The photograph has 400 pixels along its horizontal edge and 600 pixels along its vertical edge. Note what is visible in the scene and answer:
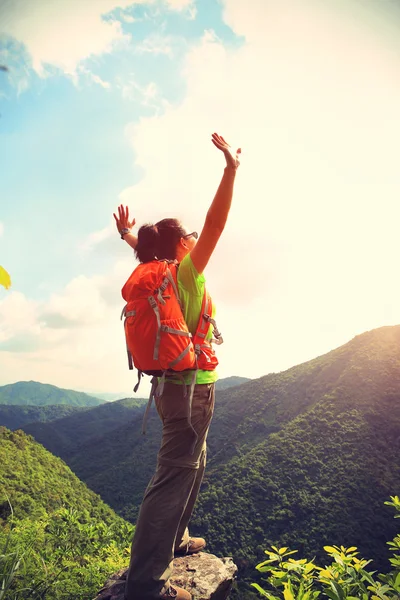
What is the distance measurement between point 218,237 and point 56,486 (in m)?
47.6

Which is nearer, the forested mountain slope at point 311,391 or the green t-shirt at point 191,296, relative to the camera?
the green t-shirt at point 191,296

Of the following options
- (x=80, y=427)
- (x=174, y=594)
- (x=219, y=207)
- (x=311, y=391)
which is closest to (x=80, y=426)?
(x=80, y=427)

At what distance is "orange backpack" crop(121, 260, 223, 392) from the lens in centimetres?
203

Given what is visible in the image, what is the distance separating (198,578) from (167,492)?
0.99 meters

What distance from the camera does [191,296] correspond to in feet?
7.42

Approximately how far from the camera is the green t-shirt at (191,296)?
215 centimetres

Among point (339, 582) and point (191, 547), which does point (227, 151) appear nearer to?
point (339, 582)

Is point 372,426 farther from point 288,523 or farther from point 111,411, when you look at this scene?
point 111,411

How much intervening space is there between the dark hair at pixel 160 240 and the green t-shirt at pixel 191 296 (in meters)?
0.31

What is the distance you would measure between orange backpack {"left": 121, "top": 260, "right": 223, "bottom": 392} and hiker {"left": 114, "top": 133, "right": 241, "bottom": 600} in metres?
0.09

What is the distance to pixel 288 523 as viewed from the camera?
4312cm

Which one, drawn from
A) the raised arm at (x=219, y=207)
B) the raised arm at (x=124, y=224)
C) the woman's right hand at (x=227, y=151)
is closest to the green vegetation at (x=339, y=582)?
the raised arm at (x=219, y=207)

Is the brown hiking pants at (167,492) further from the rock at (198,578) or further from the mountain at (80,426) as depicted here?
the mountain at (80,426)

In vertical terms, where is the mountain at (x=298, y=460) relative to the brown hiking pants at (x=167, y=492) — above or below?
below
